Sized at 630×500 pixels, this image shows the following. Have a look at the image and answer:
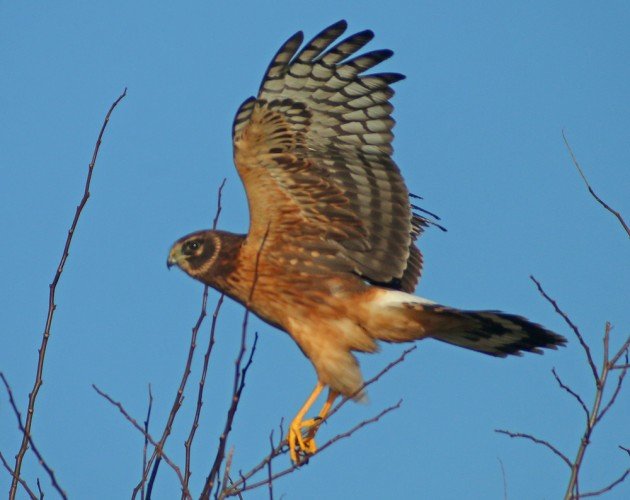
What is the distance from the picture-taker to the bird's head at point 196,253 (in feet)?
18.2

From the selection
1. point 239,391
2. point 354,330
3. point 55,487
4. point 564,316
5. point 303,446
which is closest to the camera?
point 55,487

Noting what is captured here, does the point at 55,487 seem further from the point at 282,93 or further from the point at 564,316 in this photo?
the point at 282,93

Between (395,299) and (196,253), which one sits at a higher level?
(196,253)

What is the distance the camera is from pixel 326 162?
5473 mm

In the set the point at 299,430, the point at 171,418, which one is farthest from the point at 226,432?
the point at 299,430

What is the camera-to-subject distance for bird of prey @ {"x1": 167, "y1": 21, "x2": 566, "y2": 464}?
17.1 feet

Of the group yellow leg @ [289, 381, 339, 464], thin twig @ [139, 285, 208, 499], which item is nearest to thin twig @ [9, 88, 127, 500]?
thin twig @ [139, 285, 208, 499]

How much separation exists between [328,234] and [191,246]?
0.84m

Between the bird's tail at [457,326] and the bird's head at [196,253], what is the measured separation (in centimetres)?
101

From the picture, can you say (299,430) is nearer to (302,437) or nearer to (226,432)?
(302,437)

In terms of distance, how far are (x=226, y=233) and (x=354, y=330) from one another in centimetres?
98

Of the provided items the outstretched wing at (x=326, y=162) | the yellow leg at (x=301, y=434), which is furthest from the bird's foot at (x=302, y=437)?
the outstretched wing at (x=326, y=162)

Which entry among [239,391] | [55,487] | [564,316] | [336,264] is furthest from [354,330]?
[55,487]

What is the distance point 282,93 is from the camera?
5.19m
